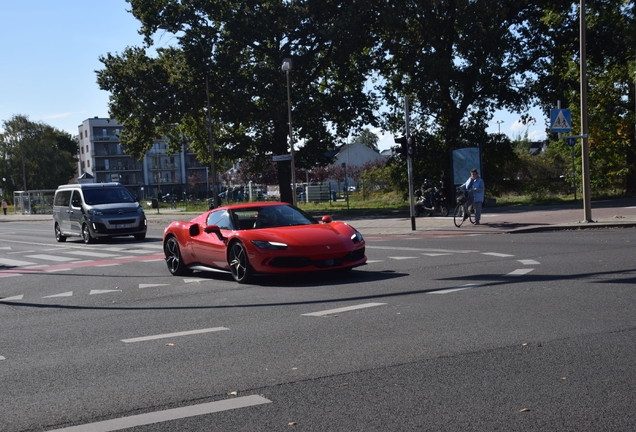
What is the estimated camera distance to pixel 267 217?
518 inches

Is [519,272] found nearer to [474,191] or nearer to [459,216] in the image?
[474,191]

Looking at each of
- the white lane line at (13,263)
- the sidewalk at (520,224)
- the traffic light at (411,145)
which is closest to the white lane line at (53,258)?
the white lane line at (13,263)

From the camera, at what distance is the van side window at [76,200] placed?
26228mm

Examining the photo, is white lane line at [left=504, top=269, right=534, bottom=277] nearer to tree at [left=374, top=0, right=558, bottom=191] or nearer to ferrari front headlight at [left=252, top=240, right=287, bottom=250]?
ferrari front headlight at [left=252, top=240, right=287, bottom=250]

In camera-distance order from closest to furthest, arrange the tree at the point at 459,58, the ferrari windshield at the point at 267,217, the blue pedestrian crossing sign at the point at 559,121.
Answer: the ferrari windshield at the point at 267,217 < the blue pedestrian crossing sign at the point at 559,121 < the tree at the point at 459,58

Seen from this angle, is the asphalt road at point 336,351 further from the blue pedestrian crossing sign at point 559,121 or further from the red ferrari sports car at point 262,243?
the blue pedestrian crossing sign at point 559,121

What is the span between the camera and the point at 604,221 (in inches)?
874

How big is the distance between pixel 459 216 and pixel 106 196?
11501 mm

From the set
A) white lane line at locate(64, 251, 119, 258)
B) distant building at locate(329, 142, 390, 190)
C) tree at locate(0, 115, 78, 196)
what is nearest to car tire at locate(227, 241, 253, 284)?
white lane line at locate(64, 251, 119, 258)

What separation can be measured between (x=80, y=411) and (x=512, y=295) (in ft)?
19.2

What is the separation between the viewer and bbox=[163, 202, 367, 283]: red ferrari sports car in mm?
11922

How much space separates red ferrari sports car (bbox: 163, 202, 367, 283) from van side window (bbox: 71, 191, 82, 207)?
42.4 feet

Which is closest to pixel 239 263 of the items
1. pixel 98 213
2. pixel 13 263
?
pixel 13 263

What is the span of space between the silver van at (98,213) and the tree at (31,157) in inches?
3493
